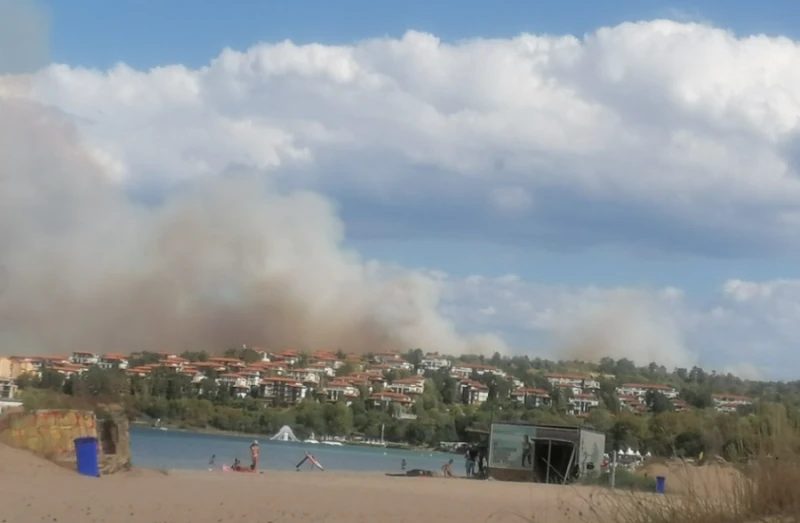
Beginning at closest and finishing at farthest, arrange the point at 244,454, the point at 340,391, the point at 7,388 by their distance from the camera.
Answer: the point at 7,388 → the point at 244,454 → the point at 340,391

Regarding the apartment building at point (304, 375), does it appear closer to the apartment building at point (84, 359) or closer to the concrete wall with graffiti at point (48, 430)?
the apartment building at point (84, 359)

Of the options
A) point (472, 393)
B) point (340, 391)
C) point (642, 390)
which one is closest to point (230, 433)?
point (340, 391)

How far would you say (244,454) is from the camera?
75000 mm

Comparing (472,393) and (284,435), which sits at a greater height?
(472,393)

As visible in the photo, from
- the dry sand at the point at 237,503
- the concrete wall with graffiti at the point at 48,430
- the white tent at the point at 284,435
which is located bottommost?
the white tent at the point at 284,435

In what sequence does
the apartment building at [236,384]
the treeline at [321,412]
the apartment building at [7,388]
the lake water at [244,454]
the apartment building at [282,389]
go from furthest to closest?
the apartment building at [282,389]
the apartment building at [236,384]
the treeline at [321,412]
the lake water at [244,454]
the apartment building at [7,388]

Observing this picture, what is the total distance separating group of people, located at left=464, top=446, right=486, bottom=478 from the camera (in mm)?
42406

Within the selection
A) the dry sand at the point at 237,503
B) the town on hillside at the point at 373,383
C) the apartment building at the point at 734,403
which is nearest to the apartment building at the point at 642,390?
the town on hillside at the point at 373,383

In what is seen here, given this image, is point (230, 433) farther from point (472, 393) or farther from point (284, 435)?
point (472, 393)

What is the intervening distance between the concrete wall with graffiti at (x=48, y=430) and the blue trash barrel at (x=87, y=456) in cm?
243

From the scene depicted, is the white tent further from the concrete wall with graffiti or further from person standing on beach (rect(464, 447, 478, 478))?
the concrete wall with graffiti

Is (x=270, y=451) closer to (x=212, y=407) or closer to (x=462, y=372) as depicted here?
(x=212, y=407)

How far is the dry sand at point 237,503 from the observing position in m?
16.6

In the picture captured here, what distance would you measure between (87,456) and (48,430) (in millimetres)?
3285
